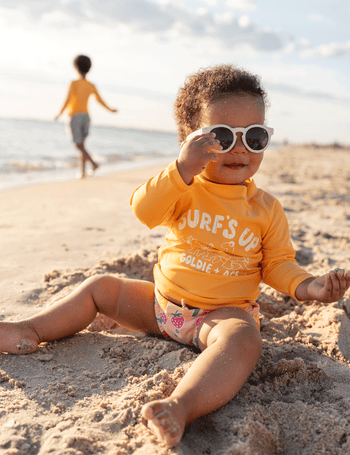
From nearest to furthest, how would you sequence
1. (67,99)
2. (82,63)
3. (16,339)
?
(16,339), (82,63), (67,99)

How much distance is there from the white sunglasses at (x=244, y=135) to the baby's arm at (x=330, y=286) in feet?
1.99

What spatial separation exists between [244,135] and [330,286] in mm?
708

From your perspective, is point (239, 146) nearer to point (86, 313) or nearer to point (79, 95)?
point (86, 313)

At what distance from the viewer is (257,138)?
176 centimetres

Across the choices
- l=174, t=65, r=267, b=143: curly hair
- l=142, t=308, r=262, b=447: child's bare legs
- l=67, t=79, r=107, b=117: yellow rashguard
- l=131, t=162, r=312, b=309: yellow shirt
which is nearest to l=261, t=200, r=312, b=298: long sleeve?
l=131, t=162, r=312, b=309: yellow shirt

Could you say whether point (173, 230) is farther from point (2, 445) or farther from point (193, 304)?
point (2, 445)

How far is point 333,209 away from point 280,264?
3.47 metres

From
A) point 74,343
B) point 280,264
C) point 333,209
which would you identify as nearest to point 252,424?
point 280,264

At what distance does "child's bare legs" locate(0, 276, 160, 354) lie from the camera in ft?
5.59

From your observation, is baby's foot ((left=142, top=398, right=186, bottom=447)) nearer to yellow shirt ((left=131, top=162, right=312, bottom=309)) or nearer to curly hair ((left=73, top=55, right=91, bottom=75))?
yellow shirt ((left=131, top=162, right=312, bottom=309))

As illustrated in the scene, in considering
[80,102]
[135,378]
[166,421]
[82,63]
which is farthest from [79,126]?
[166,421]

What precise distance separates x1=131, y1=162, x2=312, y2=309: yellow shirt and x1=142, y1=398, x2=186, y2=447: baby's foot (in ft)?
1.99

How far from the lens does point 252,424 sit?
1.29 m

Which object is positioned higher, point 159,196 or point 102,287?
point 159,196
